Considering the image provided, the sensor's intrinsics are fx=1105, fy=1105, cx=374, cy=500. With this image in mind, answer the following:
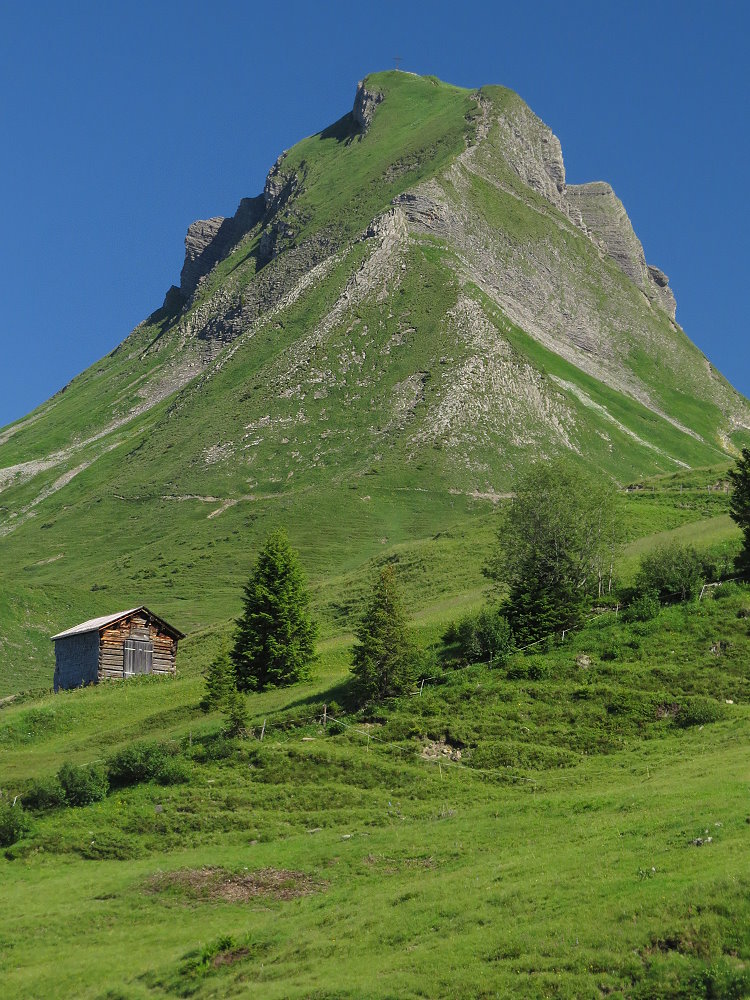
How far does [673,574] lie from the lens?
63125mm

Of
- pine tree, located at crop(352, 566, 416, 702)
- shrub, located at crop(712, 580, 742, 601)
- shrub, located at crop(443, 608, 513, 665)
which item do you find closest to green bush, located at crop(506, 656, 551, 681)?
shrub, located at crop(443, 608, 513, 665)

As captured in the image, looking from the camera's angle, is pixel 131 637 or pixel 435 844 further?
pixel 131 637

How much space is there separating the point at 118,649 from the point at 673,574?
43762 millimetres

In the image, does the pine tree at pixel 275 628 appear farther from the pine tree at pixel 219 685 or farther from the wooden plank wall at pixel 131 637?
the wooden plank wall at pixel 131 637

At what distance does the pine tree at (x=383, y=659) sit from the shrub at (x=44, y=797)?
15739mm

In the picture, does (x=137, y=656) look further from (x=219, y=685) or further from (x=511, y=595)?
(x=511, y=595)

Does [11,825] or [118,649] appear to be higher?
[118,649]

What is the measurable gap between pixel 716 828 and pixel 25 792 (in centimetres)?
3030

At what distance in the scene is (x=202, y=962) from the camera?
30750 millimetres

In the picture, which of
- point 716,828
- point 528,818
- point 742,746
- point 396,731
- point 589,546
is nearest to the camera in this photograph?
point 716,828

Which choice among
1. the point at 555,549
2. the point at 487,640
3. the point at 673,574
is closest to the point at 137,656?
the point at 555,549

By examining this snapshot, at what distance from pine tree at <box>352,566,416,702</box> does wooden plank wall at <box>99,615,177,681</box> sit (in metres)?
33.7

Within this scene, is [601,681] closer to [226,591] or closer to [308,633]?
[308,633]

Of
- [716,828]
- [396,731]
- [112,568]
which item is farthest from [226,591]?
[716,828]
